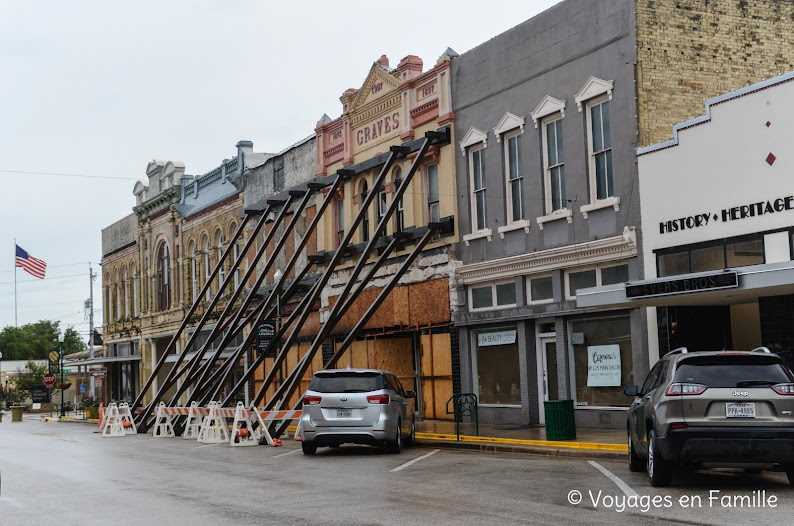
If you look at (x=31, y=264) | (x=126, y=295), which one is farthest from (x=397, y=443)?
(x=31, y=264)

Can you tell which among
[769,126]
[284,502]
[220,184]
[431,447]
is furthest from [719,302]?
[220,184]

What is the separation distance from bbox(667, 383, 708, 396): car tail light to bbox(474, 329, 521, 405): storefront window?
517 inches

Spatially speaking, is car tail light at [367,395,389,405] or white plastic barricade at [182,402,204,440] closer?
car tail light at [367,395,389,405]

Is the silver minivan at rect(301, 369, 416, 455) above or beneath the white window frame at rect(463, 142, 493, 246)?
beneath

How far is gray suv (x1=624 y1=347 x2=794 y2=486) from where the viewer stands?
38.4 ft

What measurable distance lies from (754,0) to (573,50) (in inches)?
164

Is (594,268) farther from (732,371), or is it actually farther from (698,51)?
(732,371)

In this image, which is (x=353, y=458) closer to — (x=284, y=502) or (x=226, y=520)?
(x=284, y=502)

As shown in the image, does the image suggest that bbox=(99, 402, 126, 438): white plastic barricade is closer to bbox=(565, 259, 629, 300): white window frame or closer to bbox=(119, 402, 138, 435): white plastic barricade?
bbox=(119, 402, 138, 435): white plastic barricade

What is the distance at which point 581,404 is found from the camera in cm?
2298

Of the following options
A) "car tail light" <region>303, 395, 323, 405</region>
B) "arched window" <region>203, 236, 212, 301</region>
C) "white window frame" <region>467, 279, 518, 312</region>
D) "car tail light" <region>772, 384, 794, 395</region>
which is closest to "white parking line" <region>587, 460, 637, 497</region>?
"car tail light" <region>772, 384, 794, 395</region>

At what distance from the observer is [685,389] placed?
12.1 m

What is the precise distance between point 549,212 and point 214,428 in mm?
10072

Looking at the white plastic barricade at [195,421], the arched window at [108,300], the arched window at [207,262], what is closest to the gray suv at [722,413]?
the white plastic barricade at [195,421]
